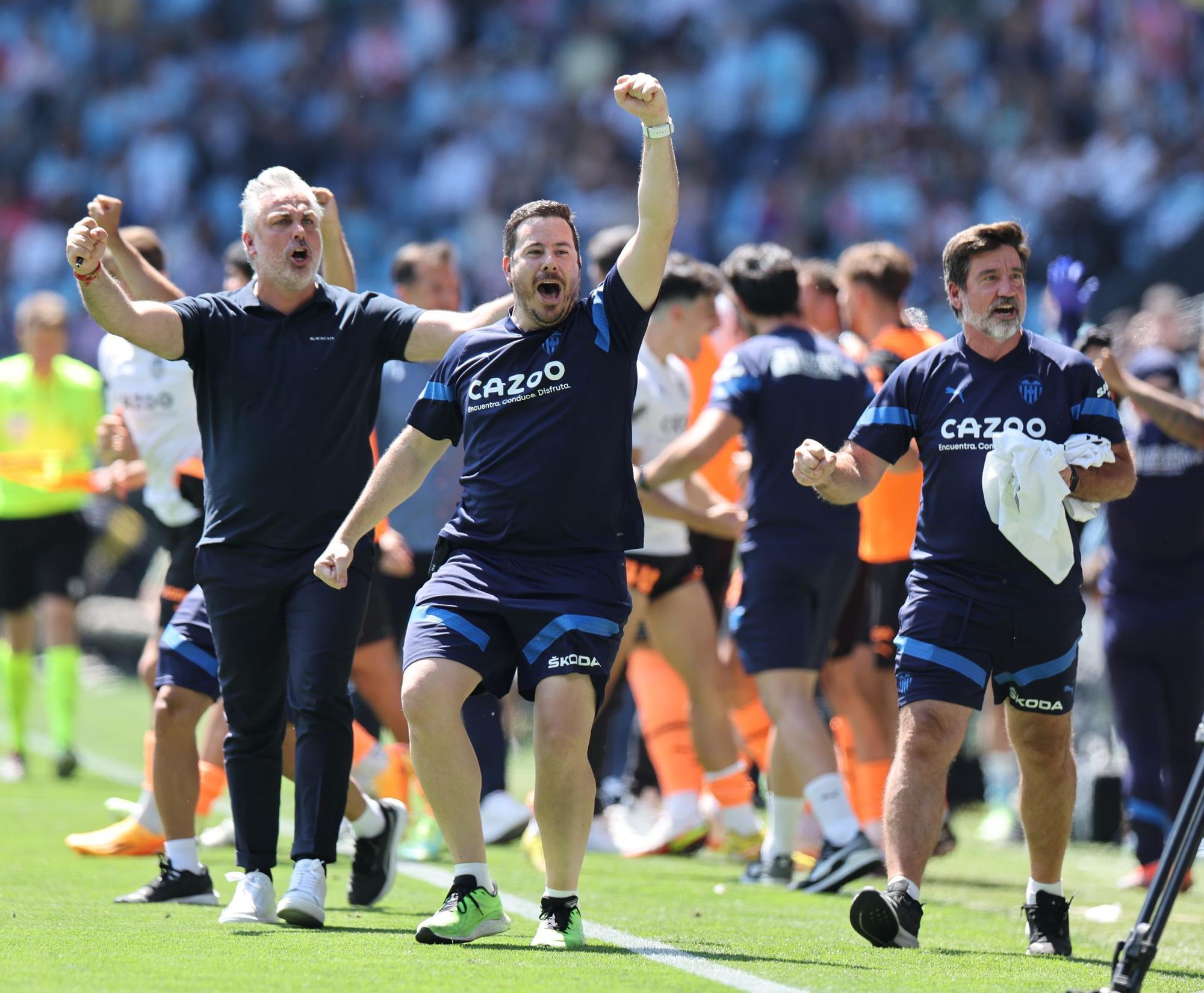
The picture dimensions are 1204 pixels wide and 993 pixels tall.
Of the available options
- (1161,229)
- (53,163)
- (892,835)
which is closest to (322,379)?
(892,835)

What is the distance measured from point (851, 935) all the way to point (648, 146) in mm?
2511

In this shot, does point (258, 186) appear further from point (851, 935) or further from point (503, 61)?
point (503, 61)

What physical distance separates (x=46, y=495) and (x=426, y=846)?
4.37 meters

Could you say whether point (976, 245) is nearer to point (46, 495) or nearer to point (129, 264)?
point (129, 264)

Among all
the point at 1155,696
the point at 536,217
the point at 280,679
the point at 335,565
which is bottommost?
the point at 280,679

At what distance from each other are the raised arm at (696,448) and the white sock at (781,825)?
1.42 m

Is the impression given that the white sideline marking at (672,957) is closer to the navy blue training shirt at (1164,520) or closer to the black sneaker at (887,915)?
the black sneaker at (887,915)

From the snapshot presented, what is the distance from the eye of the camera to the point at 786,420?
7.61 metres

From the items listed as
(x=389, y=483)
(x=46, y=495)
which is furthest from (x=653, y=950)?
(x=46, y=495)

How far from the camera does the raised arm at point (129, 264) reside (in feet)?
20.3

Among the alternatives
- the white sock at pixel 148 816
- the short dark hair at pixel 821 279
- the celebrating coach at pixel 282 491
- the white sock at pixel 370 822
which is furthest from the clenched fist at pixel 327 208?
the short dark hair at pixel 821 279

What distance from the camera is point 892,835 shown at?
18.2ft

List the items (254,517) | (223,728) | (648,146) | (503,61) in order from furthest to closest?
(503,61) → (223,728) → (254,517) → (648,146)

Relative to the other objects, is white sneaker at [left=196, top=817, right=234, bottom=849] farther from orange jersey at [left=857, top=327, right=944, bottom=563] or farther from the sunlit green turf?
orange jersey at [left=857, top=327, right=944, bottom=563]
